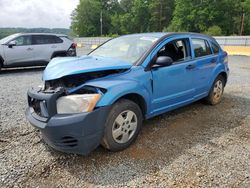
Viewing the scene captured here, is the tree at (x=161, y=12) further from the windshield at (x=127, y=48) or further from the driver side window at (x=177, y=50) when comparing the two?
the windshield at (x=127, y=48)

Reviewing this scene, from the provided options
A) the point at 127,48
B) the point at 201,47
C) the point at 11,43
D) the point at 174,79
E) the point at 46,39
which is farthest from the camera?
the point at 46,39

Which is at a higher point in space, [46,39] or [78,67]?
[46,39]

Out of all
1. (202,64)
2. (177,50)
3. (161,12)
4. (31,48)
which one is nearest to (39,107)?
(177,50)

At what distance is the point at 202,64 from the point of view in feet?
16.7

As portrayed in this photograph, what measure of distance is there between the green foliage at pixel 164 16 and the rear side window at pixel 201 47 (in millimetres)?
39360

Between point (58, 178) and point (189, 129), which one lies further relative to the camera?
point (189, 129)

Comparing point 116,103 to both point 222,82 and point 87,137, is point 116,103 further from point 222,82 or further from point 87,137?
point 222,82

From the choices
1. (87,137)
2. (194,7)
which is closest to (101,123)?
(87,137)

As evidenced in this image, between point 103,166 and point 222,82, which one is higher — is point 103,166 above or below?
below

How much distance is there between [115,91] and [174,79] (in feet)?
4.59

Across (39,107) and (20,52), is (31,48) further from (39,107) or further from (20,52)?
(39,107)

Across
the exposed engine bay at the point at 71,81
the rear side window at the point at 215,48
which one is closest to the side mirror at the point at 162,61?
the exposed engine bay at the point at 71,81

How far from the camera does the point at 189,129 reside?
4.43 meters

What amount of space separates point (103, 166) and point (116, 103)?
818 millimetres
